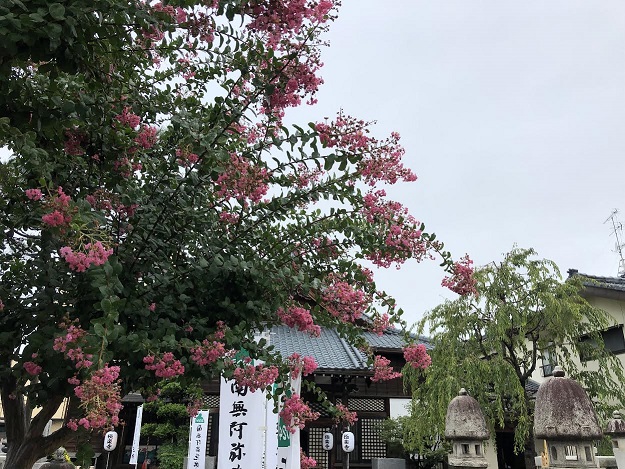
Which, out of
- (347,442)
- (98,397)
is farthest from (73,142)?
(347,442)

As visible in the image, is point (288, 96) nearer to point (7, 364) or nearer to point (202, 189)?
point (202, 189)

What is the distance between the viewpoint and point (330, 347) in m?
13.7

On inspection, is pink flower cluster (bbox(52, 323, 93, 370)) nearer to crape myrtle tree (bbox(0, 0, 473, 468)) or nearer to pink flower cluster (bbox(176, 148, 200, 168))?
crape myrtle tree (bbox(0, 0, 473, 468))

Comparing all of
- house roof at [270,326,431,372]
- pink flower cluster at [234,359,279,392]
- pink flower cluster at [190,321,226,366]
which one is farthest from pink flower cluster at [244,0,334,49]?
house roof at [270,326,431,372]

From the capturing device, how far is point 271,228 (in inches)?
143

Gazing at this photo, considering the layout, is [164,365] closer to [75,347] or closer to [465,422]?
[75,347]

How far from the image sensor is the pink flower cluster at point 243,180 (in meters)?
2.95

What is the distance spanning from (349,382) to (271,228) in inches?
375

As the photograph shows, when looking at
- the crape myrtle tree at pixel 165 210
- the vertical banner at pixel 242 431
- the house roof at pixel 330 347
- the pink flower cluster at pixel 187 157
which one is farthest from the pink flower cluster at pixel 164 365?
the house roof at pixel 330 347

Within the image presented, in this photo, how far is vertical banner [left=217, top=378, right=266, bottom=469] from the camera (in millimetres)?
6035

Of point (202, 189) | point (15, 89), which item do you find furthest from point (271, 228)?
point (15, 89)

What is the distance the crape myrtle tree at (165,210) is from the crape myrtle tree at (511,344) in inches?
280

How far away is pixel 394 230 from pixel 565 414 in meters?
2.68

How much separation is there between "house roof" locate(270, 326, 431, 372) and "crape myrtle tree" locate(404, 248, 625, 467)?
1564 mm
